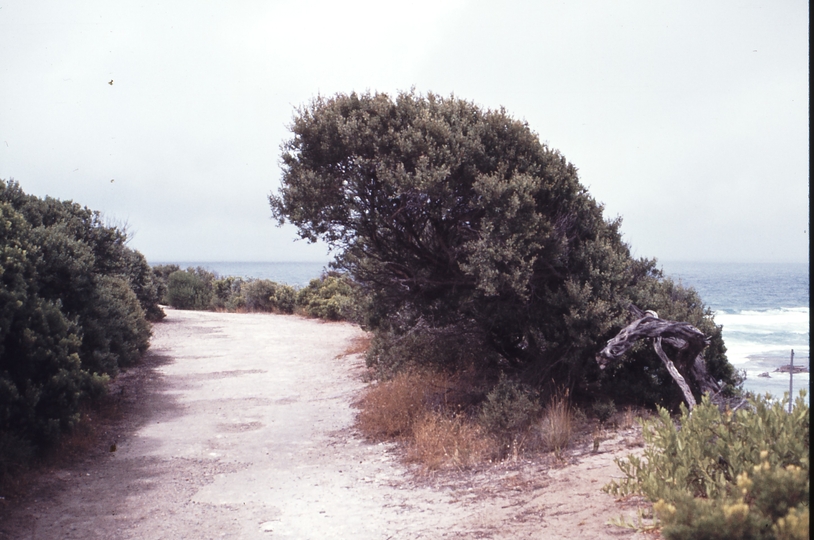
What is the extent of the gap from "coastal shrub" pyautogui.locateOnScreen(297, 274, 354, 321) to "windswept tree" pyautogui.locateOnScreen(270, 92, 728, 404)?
14.1m

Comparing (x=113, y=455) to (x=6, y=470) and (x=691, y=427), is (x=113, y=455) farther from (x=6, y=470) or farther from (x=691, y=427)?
(x=691, y=427)

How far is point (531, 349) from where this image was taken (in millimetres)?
8195

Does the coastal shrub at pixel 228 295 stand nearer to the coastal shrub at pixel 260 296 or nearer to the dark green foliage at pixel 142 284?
the coastal shrub at pixel 260 296

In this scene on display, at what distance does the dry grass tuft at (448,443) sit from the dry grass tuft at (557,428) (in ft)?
2.05

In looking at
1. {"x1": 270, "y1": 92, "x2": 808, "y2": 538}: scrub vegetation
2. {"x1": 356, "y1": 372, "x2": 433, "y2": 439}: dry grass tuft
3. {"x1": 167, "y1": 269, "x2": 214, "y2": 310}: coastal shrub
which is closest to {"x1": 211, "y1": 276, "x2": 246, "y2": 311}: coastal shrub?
{"x1": 167, "y1": 269, "x2": 214, "y2": 310}: coastal shrub

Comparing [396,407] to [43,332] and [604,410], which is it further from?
[43,332]

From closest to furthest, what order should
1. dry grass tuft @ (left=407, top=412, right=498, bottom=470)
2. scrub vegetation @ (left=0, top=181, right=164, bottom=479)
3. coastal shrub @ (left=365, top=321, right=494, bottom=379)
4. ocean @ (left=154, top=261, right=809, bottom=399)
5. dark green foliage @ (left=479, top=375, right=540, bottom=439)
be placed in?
1. scrub vegetation @ (left=0, top=181, right=164, bottom=479)
2. dry grass tuft @ (left=407, top=412, right=498, bottom=470)
3. dark green foliage @ (left=479, top=375, right=540, bottom=439)
4. coastal shrub @ (left=365, top=321, right=494, bottom=379)
5. ocean @ (left=154, top=261, right=809, bottom=399)

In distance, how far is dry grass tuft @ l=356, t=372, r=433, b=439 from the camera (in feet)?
27.0

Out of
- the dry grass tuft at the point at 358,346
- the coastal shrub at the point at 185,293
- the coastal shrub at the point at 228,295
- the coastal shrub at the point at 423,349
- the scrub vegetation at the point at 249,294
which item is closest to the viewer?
the coastal shrub at the point at 423,349

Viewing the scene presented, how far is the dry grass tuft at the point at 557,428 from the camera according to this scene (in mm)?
6477

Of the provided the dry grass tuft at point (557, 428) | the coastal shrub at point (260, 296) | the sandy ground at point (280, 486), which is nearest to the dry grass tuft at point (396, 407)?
the sandy ground at point (280, 486)

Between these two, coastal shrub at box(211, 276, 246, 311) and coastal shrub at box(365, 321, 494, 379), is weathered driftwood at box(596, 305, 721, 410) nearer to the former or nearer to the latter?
coastal shrub at box(365, 321, 494, 379)

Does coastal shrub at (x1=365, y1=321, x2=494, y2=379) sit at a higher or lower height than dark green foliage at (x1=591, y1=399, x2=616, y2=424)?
higher

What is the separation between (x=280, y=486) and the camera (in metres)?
6.39
